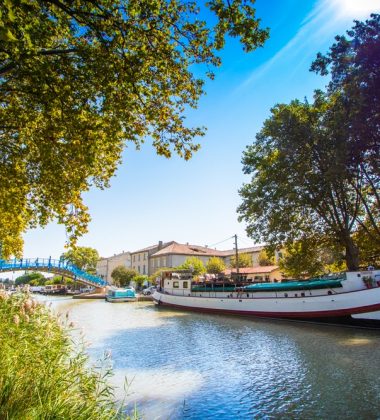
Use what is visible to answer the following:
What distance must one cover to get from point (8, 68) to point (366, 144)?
65.6ft

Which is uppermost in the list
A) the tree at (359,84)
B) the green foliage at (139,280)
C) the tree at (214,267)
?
the tree at (359,84)

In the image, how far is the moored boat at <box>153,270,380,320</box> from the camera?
70.5 feet

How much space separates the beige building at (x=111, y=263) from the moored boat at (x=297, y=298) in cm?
5730

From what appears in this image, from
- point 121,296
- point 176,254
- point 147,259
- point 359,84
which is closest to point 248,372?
point 359,84

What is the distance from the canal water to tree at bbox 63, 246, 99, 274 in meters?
81.2

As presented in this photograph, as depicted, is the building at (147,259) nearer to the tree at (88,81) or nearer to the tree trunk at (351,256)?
the tree trunk at (351,256)

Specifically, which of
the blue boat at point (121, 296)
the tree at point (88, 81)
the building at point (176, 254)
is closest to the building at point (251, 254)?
the building at point (176, 254)

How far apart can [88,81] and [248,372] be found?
11348 millimetres

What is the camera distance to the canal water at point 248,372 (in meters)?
8.22

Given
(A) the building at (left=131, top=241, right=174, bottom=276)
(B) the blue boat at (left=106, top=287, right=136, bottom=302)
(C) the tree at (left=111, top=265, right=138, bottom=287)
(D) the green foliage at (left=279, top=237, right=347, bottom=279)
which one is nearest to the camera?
(D) the green foliage at (left=279, top=237, right=347, bottom=279)

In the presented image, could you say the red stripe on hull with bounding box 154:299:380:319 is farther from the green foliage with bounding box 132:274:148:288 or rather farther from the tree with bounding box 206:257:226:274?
the green foliage with bounding box 132:274:148:288

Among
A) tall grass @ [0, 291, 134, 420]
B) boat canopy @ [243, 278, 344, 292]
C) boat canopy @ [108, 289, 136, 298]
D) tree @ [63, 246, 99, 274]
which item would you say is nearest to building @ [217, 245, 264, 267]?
boat canopy @ [108, 289, 136, 298]

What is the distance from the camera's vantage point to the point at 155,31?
8.53m

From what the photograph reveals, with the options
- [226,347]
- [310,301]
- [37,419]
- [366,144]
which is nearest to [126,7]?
[37,419]
